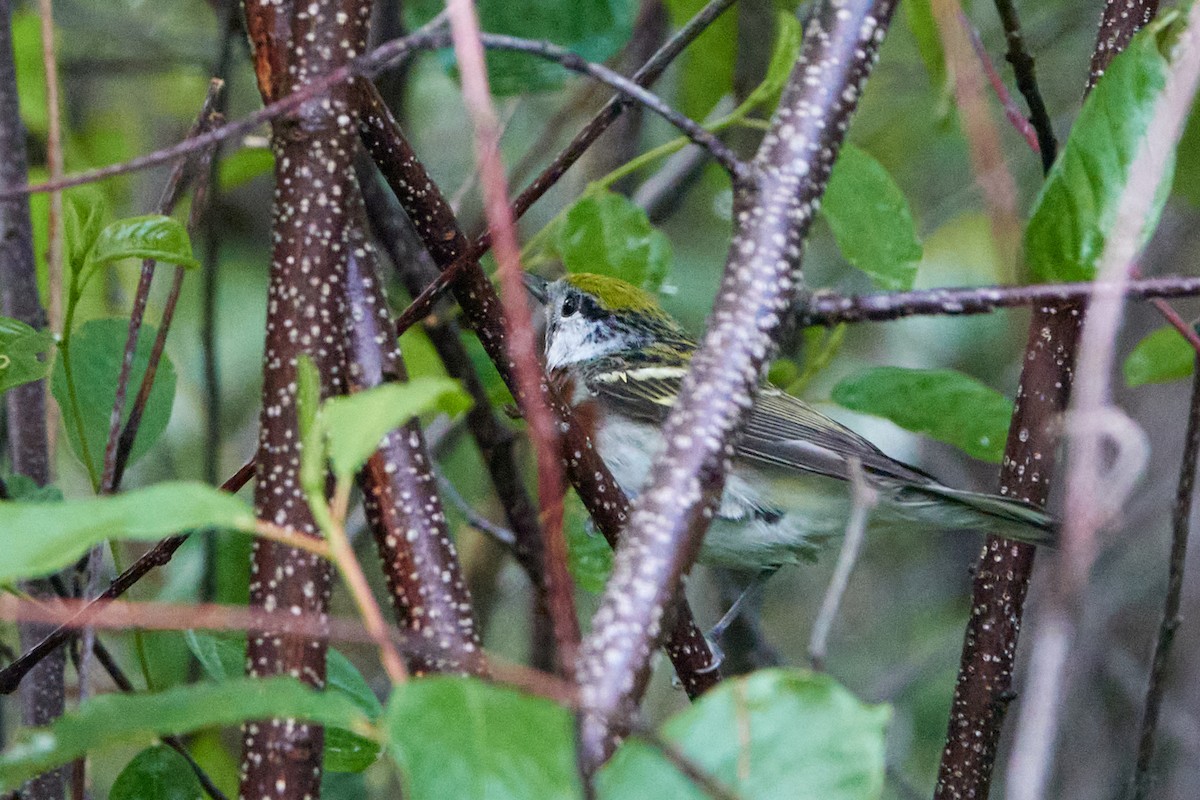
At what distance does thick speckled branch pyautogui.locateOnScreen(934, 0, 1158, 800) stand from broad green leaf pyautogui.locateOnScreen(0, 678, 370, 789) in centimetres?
165

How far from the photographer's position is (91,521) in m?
1.06

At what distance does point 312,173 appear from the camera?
1.69 m

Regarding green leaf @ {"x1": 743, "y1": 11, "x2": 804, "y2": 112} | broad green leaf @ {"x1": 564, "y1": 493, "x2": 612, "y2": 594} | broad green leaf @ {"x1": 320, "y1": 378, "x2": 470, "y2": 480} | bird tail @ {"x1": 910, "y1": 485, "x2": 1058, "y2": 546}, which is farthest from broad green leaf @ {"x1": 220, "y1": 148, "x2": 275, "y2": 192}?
broad green leaf @ {"x1": 320, "y1": 378, "x2": 470, "y2": 480}

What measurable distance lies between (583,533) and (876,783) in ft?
6.64

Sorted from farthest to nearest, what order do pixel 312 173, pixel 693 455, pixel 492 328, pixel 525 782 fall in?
1. pixel 492 328
2. pixel 312 173
3. pixel 693 455
4. pixel 525 782

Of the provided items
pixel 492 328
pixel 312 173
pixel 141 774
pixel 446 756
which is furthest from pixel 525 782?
pixel 141 774

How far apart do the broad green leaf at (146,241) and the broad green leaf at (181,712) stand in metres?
0.96

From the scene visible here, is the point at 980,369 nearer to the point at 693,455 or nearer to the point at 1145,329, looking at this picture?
the point at 1145,329

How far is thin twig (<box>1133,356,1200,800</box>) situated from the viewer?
244 centimetres

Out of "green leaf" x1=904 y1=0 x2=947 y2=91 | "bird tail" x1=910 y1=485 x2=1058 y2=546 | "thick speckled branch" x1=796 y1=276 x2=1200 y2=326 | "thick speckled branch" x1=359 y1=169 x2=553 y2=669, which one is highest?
"green leaf" x1=904 y1=0 x2=947 y2=91

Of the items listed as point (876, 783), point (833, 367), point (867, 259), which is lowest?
point (876, 783)

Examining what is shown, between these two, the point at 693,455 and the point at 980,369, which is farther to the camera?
the point at 980,369

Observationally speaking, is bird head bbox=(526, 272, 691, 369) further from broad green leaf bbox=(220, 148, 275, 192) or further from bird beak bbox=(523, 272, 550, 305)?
broad green leaf bbox=(220, 148, 275, 192)

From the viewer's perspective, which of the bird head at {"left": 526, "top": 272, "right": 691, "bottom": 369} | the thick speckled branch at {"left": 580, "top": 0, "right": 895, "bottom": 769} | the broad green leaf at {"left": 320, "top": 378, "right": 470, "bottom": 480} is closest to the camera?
the broad green leaf at {"left": 320, "top": 378, "right": 470, "bottom": 480}
